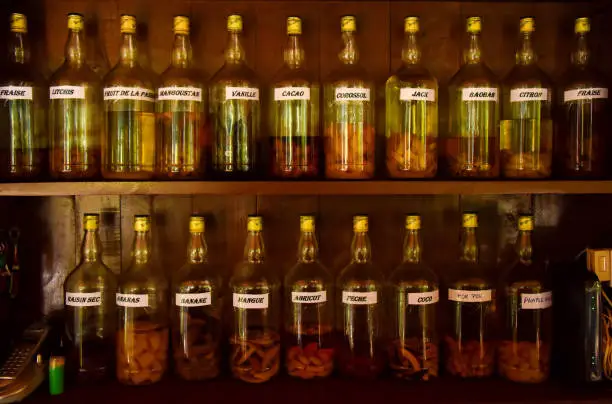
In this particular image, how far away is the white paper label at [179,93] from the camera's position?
4.17 ft

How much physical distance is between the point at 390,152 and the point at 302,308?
0.40 m

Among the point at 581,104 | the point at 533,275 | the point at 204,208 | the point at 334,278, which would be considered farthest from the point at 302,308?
the point at 581,104

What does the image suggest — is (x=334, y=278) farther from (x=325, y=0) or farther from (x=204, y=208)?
(x=325, y=0)

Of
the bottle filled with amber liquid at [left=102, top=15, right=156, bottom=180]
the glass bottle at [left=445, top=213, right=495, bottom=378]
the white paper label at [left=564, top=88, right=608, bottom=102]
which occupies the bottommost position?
the glass bottle at [left=445, top=213, right=495, bottom=378]

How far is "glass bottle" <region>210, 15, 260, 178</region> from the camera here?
1.31 metres

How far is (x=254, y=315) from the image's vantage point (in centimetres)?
133

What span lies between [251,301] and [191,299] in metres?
0.13

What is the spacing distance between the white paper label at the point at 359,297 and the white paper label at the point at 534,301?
324 millimetres

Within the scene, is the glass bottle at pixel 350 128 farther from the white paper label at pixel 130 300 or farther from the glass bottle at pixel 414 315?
the white paper label at pixel 130 300

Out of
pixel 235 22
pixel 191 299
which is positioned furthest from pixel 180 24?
pixel 191 299

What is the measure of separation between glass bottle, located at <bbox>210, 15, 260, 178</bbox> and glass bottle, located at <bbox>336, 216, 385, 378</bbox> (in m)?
0.28

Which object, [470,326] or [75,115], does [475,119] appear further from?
[75,115]

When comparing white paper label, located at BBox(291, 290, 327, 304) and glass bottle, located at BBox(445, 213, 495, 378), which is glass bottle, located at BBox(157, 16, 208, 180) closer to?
white paper label, located at BBox(291, 290, 327, 304)

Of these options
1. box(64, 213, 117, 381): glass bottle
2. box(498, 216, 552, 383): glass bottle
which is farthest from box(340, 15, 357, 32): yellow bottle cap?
box(64, 213, 117, 381): glass bottle
